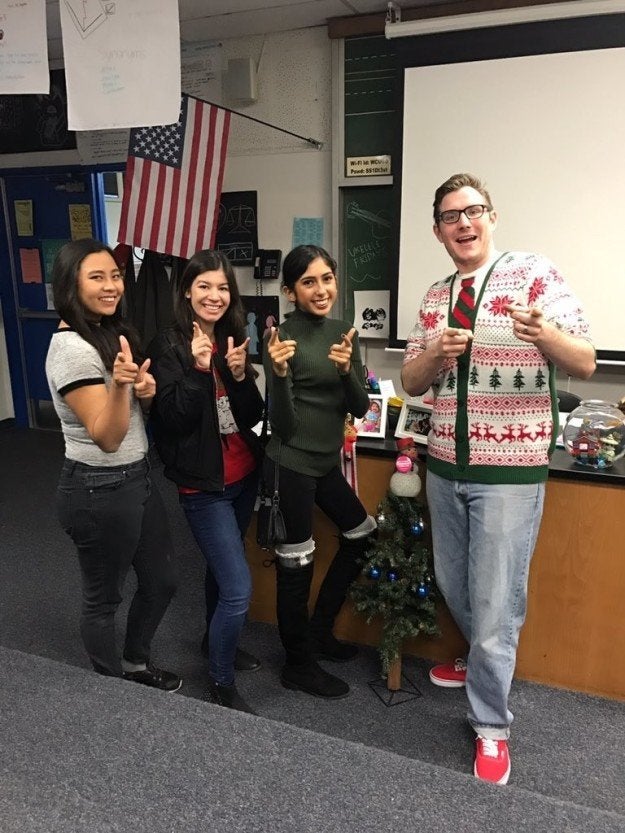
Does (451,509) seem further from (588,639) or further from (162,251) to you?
(162,251)

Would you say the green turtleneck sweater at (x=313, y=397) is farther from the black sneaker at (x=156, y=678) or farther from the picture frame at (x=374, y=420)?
the black sneaker at (x=156, y=678)

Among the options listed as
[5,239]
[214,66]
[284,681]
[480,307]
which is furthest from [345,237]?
[5,239]

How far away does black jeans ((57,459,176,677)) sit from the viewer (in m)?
1.69

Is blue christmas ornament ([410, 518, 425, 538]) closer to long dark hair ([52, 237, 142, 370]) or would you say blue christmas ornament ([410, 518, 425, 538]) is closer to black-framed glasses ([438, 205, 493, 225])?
black-framed glasses ([438, 205, 493, 225])

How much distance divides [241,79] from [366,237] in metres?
1.25

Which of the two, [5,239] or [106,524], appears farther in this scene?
[5,239]

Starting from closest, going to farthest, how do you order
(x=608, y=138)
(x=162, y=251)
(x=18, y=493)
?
1. (x=608, y=138)
2. (x=162, y=251)
3. (x=18, y=493)

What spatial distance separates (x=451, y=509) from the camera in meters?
1.84

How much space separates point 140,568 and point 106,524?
29 cm

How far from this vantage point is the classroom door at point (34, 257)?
4.88 meters

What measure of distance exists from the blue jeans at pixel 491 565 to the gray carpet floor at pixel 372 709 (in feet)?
0.53

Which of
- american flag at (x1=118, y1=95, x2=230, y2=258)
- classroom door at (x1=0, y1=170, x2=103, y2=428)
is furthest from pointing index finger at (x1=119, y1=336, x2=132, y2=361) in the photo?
Result: classroom door at (x1=0, y1=170, x2=103, y2=428)

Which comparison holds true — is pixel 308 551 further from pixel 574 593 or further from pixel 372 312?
pixel 372 312

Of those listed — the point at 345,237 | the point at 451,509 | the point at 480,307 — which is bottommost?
the point at 451,509
